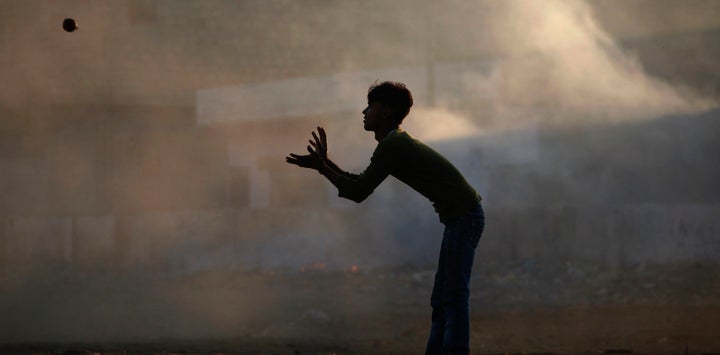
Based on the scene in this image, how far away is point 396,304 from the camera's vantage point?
8781mm

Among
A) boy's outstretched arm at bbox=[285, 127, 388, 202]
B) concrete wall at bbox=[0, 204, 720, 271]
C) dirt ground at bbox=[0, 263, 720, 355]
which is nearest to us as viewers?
boy's outstretched arm at bbox=[285, 127, 388, 202]

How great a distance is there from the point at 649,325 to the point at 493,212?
4106mm

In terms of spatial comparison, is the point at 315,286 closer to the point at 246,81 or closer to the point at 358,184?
the point at 246,81

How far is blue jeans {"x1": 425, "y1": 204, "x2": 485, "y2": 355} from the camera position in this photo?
11.2 ft

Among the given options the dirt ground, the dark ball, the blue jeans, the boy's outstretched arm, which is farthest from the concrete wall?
the boy's outstretched arm

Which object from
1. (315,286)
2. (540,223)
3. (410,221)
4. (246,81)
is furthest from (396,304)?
(246,81)

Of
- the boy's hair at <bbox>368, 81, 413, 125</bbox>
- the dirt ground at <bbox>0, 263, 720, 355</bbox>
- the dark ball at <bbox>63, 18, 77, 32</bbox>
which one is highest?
the dark ball at <bbox>63, 18, 77, 32</bbox>

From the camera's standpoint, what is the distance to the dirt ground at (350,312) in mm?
6379

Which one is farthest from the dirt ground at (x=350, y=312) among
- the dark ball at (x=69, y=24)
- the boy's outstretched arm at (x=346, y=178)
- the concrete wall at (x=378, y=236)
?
the boy's outstretched arm at (x=346, y=178)

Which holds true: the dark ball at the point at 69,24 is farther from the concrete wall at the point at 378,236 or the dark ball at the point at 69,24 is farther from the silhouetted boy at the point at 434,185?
the silhouetted boy at the point at 434,185

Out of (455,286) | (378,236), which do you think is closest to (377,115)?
(455,286)

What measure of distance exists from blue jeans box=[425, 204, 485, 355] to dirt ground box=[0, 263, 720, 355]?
8.55ft

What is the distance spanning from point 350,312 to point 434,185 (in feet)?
16.3

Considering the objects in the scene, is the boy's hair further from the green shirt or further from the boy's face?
the green shirt
